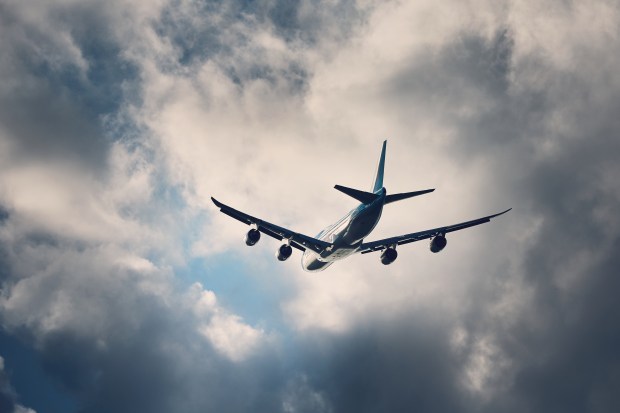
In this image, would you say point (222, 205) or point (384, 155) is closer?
point (222, 205)

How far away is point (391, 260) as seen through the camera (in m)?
56.0

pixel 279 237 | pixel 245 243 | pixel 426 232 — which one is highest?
pixel 426 232

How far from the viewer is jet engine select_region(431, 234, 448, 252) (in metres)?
54.0

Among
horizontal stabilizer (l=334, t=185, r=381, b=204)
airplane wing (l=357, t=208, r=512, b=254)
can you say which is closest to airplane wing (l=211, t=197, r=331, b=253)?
airplane wing (l=357, t=208, r=512, b=254)

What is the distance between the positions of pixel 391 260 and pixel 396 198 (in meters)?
12.2

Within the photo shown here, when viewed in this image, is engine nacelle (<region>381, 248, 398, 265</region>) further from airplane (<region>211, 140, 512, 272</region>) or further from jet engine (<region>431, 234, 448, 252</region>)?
jet engine (<region>431, 234, 448, 252</region>)

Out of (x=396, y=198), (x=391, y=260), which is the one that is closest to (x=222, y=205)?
(x=396, y=198)

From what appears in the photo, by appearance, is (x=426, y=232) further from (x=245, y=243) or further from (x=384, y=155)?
(x=245, y=243)

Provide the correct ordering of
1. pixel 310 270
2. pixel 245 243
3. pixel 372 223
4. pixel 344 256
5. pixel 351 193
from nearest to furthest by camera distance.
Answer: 1. pixel 351 193
2. pixel 372 223
3. pixel 245 243
4. pixel 344 256
5. pixel 310 270

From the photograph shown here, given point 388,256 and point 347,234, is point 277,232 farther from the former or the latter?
point 388,256

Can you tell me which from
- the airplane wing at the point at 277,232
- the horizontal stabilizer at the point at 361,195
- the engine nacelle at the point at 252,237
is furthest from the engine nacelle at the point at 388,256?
the engine nacelle at the point at 252,237

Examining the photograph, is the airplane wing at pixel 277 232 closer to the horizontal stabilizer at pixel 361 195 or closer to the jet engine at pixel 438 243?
the horizontal stabilizer at pixel 361 195

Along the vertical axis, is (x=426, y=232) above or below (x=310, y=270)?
above

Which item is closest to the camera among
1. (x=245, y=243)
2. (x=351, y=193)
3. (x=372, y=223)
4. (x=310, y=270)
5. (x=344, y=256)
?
(x=351, y=193)
